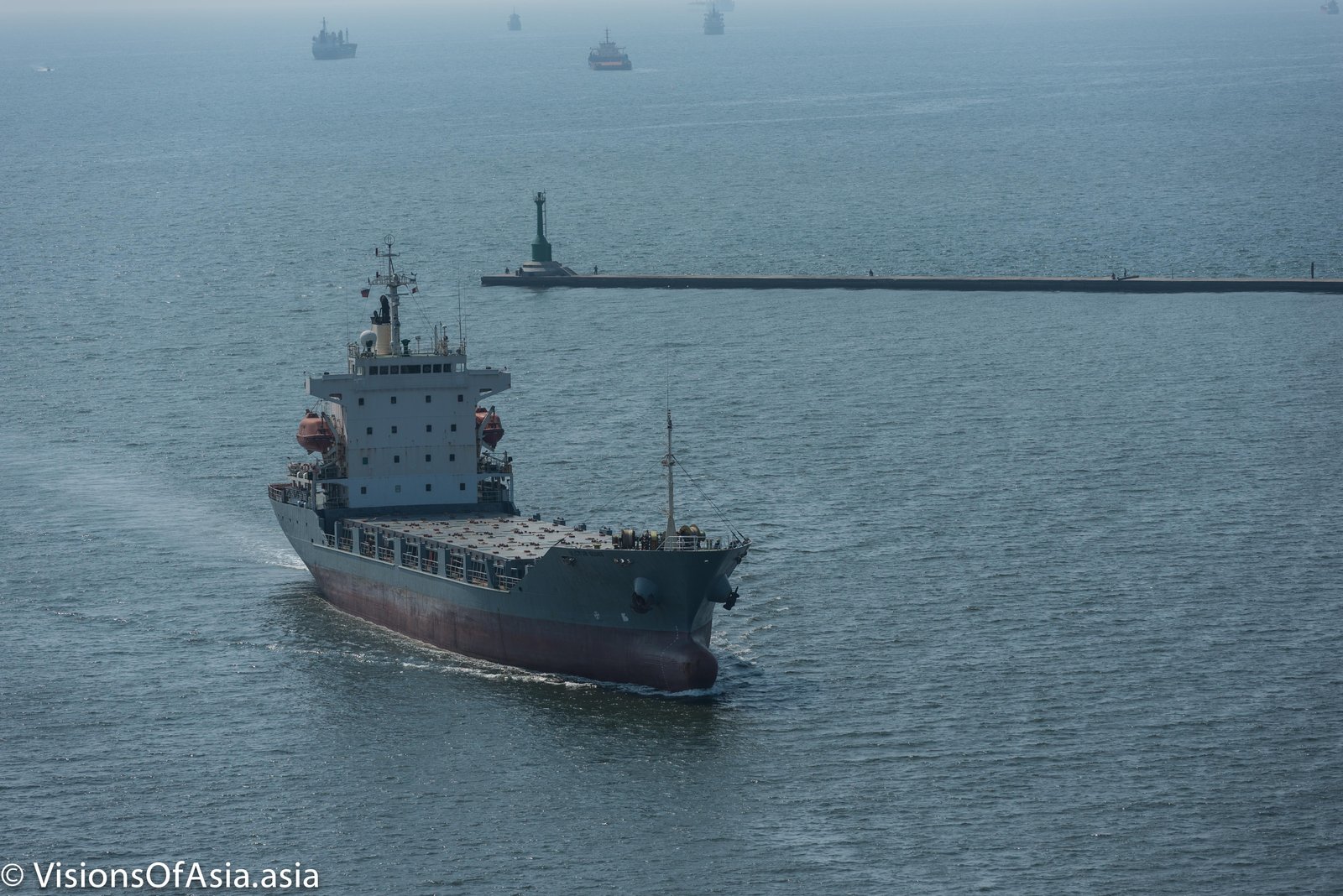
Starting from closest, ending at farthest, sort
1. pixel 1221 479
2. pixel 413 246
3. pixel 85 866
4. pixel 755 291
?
pixel 85 866 → pixel 1221 479 → pixel 755 291 → pixel 413 246

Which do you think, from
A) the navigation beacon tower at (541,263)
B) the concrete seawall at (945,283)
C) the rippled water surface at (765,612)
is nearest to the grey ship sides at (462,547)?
the rippled water surface at (765,612)

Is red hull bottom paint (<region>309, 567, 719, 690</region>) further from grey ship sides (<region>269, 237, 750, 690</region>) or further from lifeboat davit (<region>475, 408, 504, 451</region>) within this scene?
lifeboat davit (<region>475, 408, 504, 451</region>)

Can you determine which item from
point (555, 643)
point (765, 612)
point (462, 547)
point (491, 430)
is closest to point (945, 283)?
point (491, 430)

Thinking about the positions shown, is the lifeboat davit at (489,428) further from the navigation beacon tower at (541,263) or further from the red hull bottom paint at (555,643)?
the navigation beacon tower at (541,263)

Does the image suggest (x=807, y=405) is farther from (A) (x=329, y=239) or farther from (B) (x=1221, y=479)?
(A) (x=329, y=239)

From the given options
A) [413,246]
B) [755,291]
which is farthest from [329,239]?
[755,291]

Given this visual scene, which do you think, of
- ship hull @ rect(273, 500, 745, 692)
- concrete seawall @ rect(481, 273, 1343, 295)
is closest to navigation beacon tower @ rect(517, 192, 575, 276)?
concrete seawall @ rect(481, 273, 1343, 295)

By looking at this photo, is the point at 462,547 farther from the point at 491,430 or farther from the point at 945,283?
the point at 945,283
